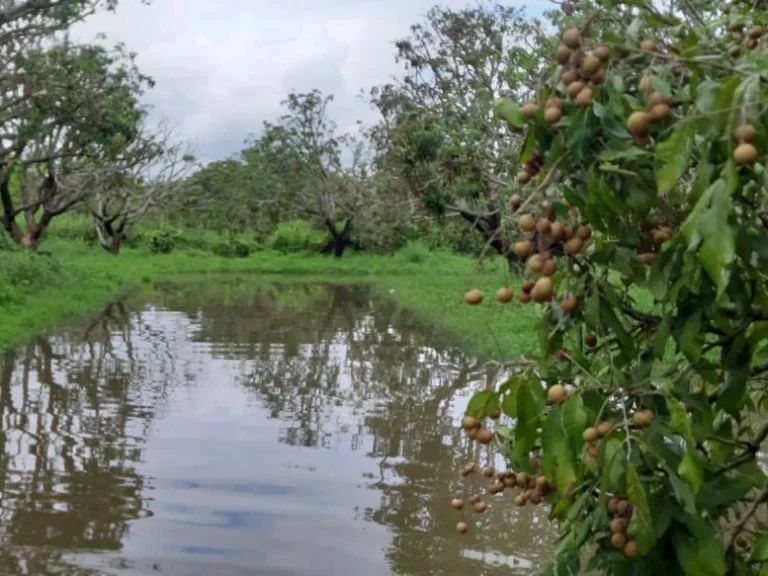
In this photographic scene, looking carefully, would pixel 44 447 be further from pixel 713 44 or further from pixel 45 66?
pixel 45 66

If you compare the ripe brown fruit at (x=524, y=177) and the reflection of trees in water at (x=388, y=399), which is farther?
the reflection of trees in water at (x=388, y=399)

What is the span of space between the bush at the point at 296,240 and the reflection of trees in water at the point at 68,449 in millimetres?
31599

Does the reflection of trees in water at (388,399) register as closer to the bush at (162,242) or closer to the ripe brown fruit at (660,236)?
the ripe brown fruit at (660,236)

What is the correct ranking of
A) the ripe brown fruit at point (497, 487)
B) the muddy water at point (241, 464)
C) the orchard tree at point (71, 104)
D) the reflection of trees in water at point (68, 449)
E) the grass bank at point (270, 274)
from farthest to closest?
the orchard tree at point (71, 104)
the grass bank at point (270, 274)
the reflection of trees in water at point (68, 449)
the muddy water at point (241, 464)
the ripe brown fruit at point (497, 487)

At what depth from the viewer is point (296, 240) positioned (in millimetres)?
46625

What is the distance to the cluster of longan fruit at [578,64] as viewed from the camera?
2.05 meters

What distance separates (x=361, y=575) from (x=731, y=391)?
3.98 m

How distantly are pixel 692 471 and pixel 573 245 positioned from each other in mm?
511

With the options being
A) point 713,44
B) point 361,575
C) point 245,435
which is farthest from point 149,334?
point 713,44

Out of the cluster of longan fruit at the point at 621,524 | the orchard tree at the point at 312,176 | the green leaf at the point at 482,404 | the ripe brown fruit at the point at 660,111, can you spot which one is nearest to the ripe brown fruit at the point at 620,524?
the cluster of longan fruit at the point at 621,524

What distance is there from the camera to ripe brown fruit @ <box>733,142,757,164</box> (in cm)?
175

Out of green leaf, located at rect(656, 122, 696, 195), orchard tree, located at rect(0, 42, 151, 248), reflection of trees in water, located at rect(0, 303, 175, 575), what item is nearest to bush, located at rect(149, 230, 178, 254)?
A: orchard tree, located at rect(0, 42, 151, 248)

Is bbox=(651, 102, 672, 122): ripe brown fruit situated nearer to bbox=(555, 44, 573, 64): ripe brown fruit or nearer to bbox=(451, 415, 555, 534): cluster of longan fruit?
bbox=(555, 44, 573, 64): ripe brown fruit

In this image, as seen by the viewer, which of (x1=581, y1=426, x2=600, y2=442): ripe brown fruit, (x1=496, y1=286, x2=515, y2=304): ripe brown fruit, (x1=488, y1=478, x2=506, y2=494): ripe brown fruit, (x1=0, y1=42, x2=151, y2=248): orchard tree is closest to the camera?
(x1=581, y1=426, x2=600, y2=442): ripe brown fruit
